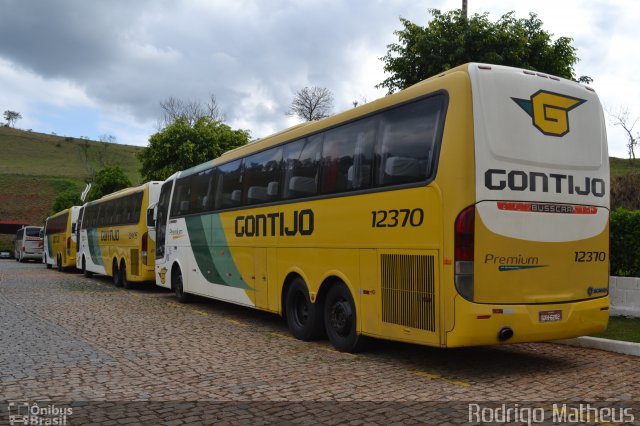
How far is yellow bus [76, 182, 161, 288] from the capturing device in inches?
729

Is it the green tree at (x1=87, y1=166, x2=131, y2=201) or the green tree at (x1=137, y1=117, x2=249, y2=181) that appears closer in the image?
the green tree at (x1=137, y1=117, x2=249, y2=181)

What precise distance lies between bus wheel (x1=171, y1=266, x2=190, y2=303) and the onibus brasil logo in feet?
33.7

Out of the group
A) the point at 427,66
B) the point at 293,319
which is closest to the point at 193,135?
the point at 427,66

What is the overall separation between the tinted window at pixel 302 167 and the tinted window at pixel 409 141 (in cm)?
160

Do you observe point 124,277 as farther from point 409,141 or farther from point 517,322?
point 517,322

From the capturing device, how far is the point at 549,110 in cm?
712

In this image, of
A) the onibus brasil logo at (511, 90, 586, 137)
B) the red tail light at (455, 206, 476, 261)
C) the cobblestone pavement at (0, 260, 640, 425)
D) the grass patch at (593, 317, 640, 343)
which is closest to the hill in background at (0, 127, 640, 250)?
the cobblestone pavement at (0, 260, 640, 425)

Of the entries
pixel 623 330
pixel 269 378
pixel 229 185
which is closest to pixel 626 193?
pixel 623 330

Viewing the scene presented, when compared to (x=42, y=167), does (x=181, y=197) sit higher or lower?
lower

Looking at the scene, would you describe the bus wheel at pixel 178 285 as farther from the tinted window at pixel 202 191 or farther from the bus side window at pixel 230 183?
the bus side window at pixel 230 183

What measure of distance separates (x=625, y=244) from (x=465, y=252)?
611 centimetres

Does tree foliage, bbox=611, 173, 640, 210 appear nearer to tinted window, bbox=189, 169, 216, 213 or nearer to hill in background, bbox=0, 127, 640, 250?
tinted window, bbox=189, 169, 216, 213

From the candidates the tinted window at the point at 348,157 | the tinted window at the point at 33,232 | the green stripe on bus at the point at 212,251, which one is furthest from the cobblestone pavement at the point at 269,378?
the tinted window at the point at 33,232

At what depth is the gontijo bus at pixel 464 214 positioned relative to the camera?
21.6ft
